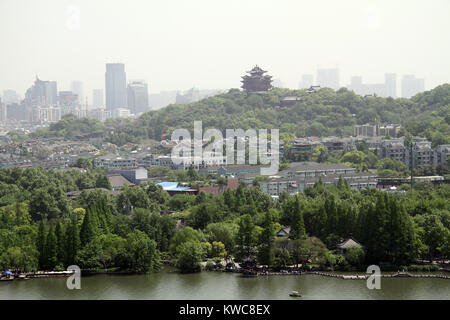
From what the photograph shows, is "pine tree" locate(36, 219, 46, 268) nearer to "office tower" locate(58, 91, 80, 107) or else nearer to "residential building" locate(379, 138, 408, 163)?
"residential building" locate(379, 138, 408, 163)

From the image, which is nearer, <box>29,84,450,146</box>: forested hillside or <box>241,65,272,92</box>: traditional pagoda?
<box>29,84,450,146</box>: forested hillside

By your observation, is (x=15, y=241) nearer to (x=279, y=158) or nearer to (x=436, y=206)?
(x=436, y=206)

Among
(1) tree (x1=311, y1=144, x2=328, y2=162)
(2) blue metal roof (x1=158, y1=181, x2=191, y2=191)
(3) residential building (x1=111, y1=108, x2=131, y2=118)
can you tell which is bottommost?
(2) blue metal roof (x1=158, y1=181, x2=191, y2=191)

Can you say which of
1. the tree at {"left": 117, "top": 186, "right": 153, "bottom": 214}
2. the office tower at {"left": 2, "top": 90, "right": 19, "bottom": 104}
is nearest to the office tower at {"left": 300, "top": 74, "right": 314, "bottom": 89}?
the office tower at {"left": 2, "top": 90, "right": 19, "bottom": 104}

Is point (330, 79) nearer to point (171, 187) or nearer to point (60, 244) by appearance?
point (171, 187)

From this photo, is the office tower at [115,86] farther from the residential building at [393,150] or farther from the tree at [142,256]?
the tree at [142,256]

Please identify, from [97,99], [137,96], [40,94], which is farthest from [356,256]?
[97,99]
